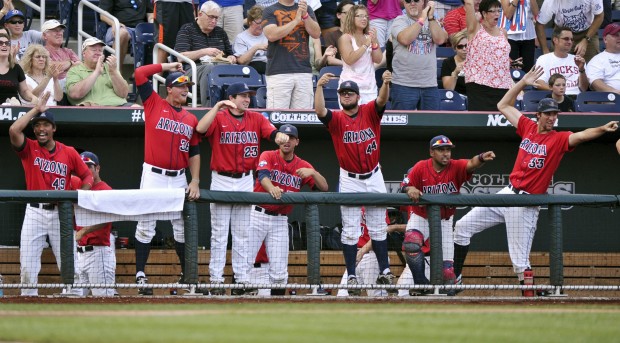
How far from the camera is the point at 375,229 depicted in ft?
32.1

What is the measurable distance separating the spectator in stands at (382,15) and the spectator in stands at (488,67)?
1.45 meters

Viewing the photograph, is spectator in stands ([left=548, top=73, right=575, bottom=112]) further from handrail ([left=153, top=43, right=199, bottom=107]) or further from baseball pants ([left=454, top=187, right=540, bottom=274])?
handrail ([left=153, top=43, right=199, bottom=107])

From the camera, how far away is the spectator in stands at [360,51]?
11.0 m

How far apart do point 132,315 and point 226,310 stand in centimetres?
83

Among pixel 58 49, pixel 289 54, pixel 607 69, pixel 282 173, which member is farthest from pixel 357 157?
pixel 607 69

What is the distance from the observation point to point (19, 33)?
11.9 m

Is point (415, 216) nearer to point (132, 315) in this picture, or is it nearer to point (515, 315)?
point (515, 315)

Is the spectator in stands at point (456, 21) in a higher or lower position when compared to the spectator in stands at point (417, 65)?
higher

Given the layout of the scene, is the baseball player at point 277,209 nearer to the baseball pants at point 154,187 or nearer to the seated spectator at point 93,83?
the baseball pants at point 154,187

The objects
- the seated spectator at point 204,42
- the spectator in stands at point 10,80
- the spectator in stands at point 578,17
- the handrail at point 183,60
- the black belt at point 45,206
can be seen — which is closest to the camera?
the black belt at point 45,206

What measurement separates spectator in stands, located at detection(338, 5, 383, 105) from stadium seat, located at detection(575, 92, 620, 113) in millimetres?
2325

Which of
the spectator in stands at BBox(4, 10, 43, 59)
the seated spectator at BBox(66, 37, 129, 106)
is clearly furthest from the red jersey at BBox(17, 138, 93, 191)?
the spectator in stands at BBox(4, 10, 43, 59)

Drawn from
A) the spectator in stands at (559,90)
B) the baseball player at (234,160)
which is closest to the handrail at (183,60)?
the baseball player at (234,160)

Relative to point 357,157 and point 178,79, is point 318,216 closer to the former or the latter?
point 357,157
